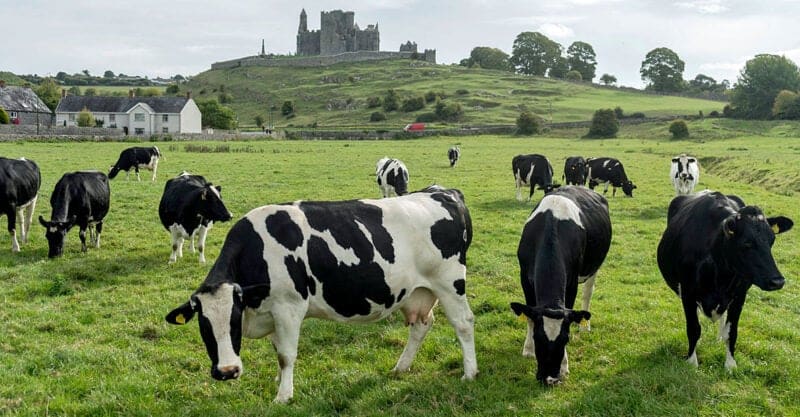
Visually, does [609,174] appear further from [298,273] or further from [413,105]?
[413,105]

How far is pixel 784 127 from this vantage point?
75.8 meters

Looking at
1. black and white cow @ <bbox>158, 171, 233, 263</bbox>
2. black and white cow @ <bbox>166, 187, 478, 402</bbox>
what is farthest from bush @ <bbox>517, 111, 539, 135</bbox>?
black and white cow @ <bbox>166, 187, 478, 402</bbox>

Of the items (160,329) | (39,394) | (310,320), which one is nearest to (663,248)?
(310,320)

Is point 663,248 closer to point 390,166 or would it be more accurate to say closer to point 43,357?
point 43,357

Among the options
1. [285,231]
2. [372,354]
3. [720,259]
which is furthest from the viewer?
[372,354]

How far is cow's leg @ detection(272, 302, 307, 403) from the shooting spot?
6.52m

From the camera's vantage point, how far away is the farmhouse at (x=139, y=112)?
302ft

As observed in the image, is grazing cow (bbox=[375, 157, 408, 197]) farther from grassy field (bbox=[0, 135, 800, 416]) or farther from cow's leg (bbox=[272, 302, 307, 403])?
cow's leg (bbox=[272, 302, 307, 403])

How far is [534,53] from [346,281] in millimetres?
181674

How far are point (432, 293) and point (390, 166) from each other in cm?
1478

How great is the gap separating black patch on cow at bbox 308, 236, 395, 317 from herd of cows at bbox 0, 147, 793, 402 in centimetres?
1

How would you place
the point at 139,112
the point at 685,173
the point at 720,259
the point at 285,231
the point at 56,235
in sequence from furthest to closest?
the point at 139,112
the point at 685,173
the point at 56,235
the point at 720,259
the point at 285,231

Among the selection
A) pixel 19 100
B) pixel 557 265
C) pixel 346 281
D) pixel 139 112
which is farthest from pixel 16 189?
pixel 19 100

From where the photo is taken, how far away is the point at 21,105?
90688 millimetres
